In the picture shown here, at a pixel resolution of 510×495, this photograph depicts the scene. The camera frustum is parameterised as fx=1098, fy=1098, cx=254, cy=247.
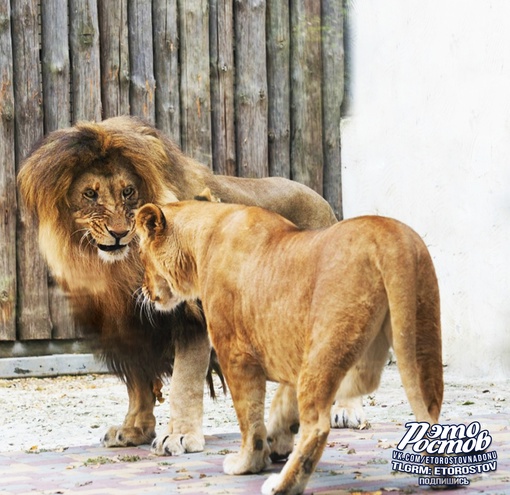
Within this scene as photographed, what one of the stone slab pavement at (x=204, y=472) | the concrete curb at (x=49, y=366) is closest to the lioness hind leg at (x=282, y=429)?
the stone slab pavement at (x=204, y=472)

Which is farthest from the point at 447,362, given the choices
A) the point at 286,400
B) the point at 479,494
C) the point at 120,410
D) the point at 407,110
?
the point at 479,494

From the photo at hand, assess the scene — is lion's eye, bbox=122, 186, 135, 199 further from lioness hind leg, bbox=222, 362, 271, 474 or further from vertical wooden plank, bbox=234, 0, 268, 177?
vertical wooden plank, bbox=234, 0, 268, 177

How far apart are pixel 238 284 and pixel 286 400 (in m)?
0.57

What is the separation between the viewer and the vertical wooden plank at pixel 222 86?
763cm

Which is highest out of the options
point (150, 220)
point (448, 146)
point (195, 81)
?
point (195, 81)

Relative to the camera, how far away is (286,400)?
4.00 metres

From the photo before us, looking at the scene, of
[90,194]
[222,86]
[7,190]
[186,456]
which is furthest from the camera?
[222,86]

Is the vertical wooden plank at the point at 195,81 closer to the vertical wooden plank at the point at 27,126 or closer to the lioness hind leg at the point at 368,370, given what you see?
the vertical wooden plank at the point at 27,126

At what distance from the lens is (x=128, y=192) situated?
4.68m

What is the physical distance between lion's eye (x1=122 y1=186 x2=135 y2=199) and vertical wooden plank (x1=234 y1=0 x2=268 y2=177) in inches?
121

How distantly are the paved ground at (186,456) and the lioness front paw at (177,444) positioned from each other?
0.05m

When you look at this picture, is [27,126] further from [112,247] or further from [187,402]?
[187,402]

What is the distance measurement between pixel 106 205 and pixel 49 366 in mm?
2927

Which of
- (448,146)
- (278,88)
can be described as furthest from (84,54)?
(448,146)
